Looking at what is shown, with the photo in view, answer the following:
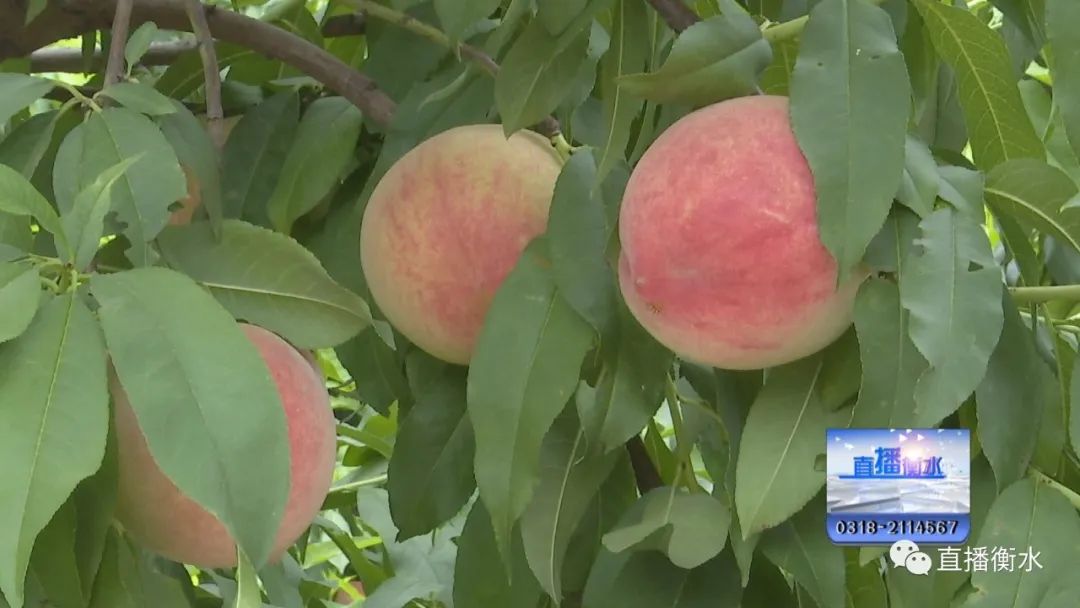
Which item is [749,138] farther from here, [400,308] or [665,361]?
[400,308]

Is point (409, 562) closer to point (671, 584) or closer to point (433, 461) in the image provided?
point (433, 461)

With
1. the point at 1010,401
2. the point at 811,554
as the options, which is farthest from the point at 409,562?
the point at 1010,401

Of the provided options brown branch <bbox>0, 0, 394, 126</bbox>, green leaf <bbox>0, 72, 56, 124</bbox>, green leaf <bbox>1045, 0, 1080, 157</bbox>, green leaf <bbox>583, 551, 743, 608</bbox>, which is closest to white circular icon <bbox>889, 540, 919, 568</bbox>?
green leaf <bbox>583, 551, 743, 608</bbox>

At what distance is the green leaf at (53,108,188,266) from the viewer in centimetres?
62

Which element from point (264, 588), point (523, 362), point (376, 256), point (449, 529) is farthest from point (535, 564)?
point (449, 529)

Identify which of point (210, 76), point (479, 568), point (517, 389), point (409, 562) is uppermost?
point (210, 76)

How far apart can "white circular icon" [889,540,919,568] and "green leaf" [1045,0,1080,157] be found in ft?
0.73

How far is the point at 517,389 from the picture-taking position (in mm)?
599

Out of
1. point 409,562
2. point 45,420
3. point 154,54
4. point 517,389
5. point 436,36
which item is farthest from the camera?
point 409,562

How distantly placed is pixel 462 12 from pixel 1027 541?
16.0 inches

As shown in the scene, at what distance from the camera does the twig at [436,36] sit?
0.75m

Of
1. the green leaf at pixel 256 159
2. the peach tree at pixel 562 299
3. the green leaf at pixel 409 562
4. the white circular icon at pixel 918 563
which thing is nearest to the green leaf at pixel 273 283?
the peach tree at pixel 562 299

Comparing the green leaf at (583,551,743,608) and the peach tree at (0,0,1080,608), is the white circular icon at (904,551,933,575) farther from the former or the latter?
the green leaf at (583,551,743,608)

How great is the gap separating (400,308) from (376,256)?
0.04 metres
